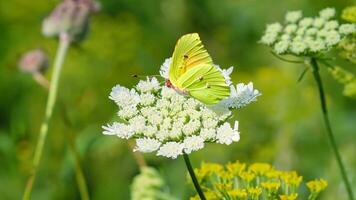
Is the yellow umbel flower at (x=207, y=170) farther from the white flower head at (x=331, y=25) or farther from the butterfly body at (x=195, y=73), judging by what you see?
the white flower head at (x=331, y=25)

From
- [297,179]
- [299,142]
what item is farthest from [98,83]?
[297,179]

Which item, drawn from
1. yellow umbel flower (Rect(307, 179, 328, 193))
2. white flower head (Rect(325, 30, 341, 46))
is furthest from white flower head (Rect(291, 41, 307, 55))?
yellow umbel flower (Rect(307, 179, 328, 193))

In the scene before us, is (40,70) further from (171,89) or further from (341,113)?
(341,113)

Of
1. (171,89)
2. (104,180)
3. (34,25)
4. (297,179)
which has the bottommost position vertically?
(297,179)

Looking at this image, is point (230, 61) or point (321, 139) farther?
point (230, 61)

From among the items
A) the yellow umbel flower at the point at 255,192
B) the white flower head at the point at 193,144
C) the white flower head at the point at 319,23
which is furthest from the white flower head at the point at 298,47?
the white flower head at the point at 193,144

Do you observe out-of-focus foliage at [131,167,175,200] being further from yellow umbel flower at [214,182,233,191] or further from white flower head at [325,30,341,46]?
white flower head at [325,30,341,46]

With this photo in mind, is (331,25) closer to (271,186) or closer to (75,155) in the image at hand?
(271,186)
